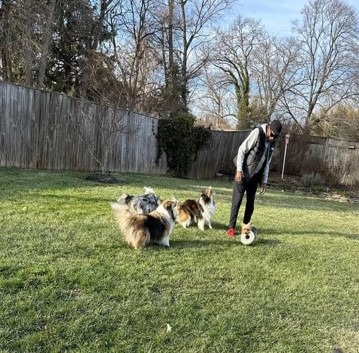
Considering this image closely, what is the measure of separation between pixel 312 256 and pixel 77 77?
14.5 metres


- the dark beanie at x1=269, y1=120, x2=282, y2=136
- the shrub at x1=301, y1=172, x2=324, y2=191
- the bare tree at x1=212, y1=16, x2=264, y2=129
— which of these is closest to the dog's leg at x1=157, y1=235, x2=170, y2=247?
the dark beanie at x1=269, y1=120, x2=282, y2=136

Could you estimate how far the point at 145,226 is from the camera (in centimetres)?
→ 407

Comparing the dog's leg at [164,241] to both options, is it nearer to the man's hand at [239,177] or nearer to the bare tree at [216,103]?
the man's hand at [239,177]

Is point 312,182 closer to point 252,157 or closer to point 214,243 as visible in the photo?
point 252,157

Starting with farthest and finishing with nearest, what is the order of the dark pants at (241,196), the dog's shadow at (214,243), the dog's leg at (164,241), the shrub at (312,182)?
1. the shrub at (312,182)
2. the dark pants at (241,196)
3. the dog's shadow at (214,243)
4. the dog's leg at (164,241)

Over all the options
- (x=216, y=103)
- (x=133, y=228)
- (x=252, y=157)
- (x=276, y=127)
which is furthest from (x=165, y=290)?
(x=216, y=103)

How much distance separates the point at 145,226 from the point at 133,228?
0.13 metres

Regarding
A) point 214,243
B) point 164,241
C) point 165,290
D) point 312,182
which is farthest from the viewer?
point 312,182

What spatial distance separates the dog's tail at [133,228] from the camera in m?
4.02

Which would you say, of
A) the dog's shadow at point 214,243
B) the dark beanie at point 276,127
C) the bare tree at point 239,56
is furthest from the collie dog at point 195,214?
the bare tree at point 239,56

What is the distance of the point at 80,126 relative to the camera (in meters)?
10.5

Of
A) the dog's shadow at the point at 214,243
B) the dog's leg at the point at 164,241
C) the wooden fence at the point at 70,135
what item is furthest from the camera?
the wooden fence at the point at 70,135

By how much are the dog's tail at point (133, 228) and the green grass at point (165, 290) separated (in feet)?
0.35

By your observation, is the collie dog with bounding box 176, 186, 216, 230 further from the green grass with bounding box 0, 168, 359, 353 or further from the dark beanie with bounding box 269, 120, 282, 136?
the dark beanie with bounding box 269, 120, 282, 136
